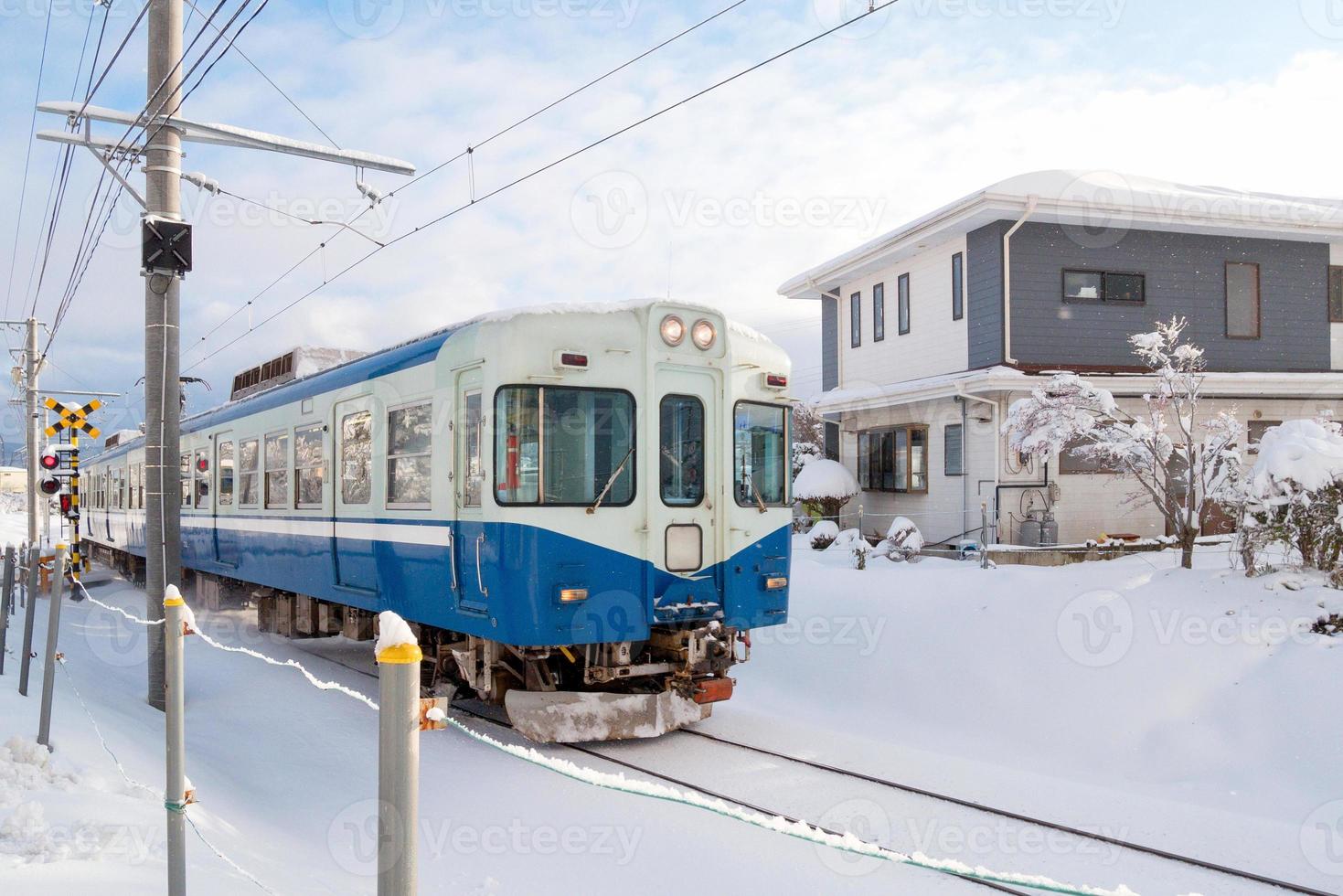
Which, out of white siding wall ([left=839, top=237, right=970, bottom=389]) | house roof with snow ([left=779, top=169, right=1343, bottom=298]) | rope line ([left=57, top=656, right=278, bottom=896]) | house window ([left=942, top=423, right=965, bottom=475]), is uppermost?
house roof with snow ([left=779, top=169, right=1343, bottom=298])

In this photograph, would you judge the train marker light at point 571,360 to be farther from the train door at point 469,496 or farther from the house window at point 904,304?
the house window at point 904,304

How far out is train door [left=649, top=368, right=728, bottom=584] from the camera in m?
7.25

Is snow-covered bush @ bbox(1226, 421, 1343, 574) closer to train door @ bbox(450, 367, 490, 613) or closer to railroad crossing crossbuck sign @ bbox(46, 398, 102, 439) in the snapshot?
train door @ bbox(450, 367, 490, 613)

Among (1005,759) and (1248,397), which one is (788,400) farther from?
(1248,397)

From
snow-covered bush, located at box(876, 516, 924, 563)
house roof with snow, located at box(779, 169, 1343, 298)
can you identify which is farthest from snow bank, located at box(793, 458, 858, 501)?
house roof with snow, located at box(779, 169, 1343, 298)

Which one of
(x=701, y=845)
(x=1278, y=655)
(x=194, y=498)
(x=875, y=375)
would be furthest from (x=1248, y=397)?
(x=194, y=498)

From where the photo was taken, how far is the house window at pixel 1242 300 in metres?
18.1

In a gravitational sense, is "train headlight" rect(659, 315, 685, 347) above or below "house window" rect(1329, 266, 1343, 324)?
below

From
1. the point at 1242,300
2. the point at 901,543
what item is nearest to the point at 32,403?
the point at 901,543

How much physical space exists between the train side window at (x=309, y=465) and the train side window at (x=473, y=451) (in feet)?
10.1

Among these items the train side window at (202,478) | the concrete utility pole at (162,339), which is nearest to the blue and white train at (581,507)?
the concrete utility pole at (162,339)

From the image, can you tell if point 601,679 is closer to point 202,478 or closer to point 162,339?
point 162,339

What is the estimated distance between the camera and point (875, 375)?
2053cm

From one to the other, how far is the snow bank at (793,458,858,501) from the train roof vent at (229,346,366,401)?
10.0 m
